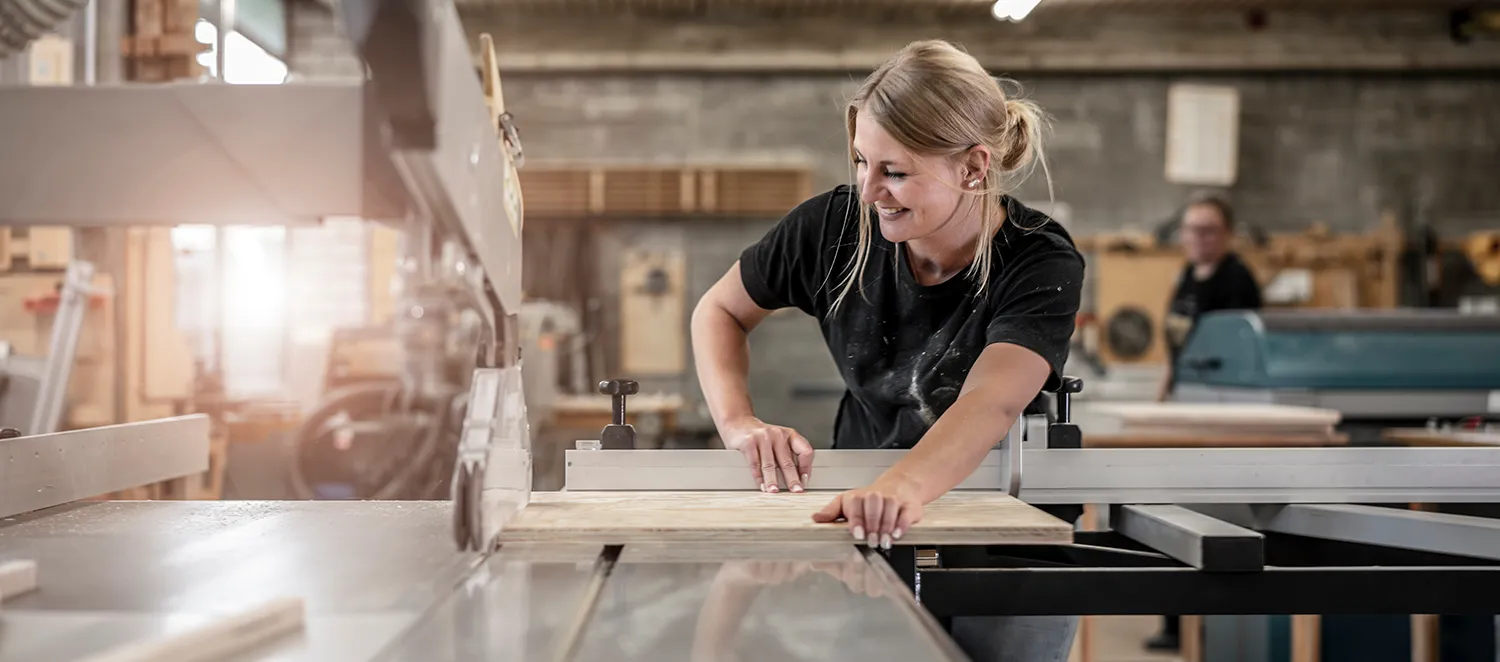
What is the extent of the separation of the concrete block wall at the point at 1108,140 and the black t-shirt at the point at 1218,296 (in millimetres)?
2240

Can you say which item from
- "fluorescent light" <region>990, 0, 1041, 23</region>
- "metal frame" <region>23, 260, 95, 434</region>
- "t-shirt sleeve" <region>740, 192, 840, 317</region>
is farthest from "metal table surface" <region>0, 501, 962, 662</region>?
"fluorescent light" <region>990, 0, 1041, 23</region>

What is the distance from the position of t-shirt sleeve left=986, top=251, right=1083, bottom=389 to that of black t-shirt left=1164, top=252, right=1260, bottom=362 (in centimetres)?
293

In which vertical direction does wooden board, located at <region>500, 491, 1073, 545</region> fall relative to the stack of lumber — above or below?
above

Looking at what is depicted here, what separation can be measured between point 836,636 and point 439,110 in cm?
53

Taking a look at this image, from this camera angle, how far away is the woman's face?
54.8 inches

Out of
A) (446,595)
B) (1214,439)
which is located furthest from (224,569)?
(1214,439)

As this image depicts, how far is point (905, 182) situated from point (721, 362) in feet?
Result: 1.50

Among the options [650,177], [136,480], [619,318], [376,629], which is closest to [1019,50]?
[650,177]

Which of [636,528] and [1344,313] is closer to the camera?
[636,528]

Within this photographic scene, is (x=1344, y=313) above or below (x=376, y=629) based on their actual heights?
above

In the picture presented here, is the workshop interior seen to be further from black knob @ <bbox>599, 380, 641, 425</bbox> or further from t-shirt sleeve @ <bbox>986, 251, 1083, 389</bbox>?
t-shirt sleeve @ <bbox>986, 251, 1083, 389</bbox>

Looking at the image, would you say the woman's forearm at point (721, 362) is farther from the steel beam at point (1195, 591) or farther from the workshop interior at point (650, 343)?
the steel beam at point (1195, 591)

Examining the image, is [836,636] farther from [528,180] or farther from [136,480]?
[528,180]

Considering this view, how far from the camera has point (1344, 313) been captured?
3652mm
